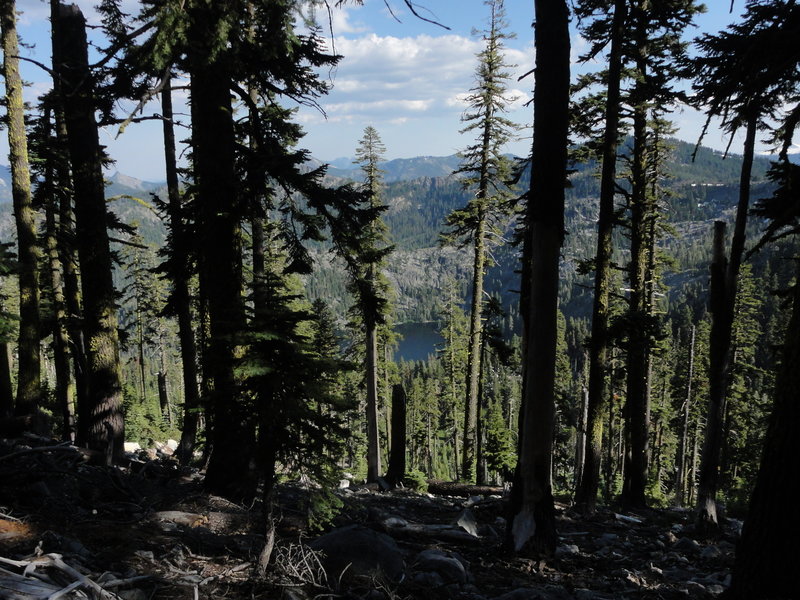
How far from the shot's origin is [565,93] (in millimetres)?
5594

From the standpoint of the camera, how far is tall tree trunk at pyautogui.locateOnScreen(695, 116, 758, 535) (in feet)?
26.7

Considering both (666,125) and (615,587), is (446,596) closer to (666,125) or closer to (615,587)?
(615,587)

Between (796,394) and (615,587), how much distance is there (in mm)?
2928

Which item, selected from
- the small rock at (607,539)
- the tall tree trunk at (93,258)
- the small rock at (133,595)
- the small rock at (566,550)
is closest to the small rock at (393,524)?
the small rock at (566,550)

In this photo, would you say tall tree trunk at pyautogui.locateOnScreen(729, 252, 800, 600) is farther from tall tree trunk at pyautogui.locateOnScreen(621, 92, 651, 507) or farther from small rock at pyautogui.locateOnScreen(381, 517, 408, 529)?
tall tree trunk at pyautogui.locateOnScreen(621, 92, 651, 507)

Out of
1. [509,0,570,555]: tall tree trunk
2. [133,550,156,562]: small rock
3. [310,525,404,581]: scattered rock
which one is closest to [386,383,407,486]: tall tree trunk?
[509,0,570,555]: tall tree trunk

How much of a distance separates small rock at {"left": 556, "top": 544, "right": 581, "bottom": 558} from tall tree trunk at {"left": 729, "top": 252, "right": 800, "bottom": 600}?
2.87 m

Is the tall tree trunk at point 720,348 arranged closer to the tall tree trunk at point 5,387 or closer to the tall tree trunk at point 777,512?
the tall tree trunk at point 777,512

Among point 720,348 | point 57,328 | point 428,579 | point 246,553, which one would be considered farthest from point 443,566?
point 57,328

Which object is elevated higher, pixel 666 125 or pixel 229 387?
pixel 666 125

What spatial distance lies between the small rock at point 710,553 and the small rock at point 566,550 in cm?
183

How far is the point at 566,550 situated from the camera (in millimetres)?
6734

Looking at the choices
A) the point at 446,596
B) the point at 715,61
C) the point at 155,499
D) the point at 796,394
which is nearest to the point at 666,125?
the point at 715,61

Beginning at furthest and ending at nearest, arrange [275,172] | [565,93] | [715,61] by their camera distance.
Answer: [275,172]
[565,93]
[715,61]
